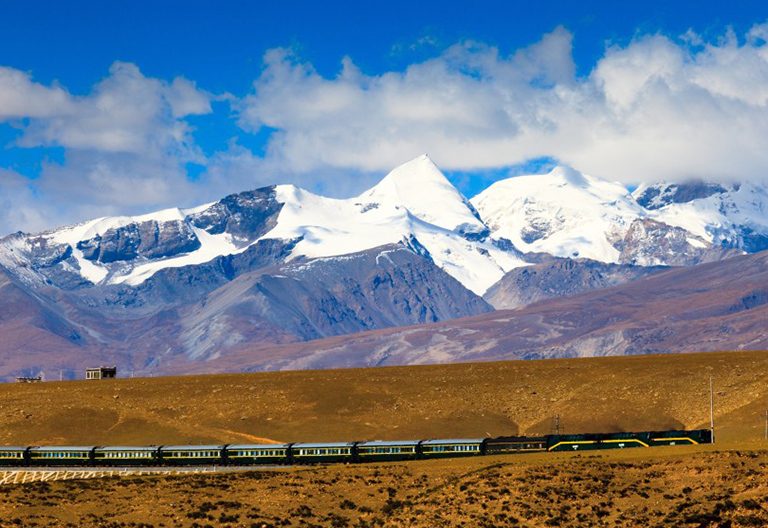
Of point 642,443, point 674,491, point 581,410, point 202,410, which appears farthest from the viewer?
point 202,410

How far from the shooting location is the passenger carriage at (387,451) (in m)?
116

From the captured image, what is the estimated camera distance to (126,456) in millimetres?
126250

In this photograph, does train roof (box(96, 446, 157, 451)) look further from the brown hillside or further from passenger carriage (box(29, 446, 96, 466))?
the brown hillside

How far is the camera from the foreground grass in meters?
82.6

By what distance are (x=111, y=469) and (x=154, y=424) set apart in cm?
4374

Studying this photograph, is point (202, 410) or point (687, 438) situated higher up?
→ point (202, 410)

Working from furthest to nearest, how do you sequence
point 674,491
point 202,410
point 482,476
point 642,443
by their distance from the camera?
point 202,410 → point 642,443 → point 482,476 → point 674,491

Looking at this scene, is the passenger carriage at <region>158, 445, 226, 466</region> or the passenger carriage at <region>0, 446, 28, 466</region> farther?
the passenger carriage at <region>0, 446, 28, 466</region>

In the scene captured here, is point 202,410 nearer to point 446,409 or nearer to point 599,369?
point 446,409

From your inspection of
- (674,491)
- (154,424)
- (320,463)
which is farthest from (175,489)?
(154,424)

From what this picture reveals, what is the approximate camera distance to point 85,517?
3570 inches

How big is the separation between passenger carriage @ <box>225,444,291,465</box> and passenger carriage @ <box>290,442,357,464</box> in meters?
0.98

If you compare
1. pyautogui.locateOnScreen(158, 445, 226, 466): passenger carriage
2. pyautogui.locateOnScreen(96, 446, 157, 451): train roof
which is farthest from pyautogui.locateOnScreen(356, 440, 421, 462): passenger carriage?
pyautogui.locateOnScreen(96, 446, 157, 451): train roof

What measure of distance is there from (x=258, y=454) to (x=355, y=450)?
1020 cm
